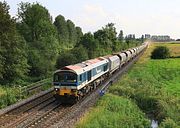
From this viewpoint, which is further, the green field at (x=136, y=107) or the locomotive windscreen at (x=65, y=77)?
the locomotive windscreen at (x=65, y=77)

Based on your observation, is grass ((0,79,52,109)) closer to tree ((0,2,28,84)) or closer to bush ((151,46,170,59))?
tree ((0,2,28,84))

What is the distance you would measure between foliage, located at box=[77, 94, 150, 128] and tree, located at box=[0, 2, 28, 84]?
1283 centimetres

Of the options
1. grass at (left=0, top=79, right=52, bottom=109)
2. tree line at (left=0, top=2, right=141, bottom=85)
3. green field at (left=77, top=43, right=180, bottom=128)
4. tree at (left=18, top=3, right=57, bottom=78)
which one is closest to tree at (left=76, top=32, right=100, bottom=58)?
tree line at (left=0, top=2, right=141, bottom=85)

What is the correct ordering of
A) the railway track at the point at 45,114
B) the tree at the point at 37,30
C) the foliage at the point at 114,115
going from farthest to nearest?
the tree at the point at 37,30 < the foliage at the point at 114,115 < the railway track at the point at 45,114

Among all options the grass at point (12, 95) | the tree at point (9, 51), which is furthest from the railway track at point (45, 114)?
the tree at point (9, 51)

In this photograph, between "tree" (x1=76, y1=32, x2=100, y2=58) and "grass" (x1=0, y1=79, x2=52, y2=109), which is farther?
"tree" (x1=76, y1=32, x2=100, y2=58)

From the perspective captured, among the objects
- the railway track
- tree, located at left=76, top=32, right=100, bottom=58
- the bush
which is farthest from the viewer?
the bush

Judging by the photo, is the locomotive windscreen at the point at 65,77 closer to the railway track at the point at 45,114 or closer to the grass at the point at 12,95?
the railway track at the point at 45,114

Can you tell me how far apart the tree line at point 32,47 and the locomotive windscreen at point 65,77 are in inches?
370

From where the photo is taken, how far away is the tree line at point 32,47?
4162 cm

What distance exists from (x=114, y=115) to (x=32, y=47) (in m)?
34.5

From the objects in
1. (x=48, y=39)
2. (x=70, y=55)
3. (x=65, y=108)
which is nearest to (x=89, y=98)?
(x=65, y=108)

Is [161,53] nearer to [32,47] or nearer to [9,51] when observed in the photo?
[32,47]

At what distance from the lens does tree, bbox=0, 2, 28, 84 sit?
40.8m
